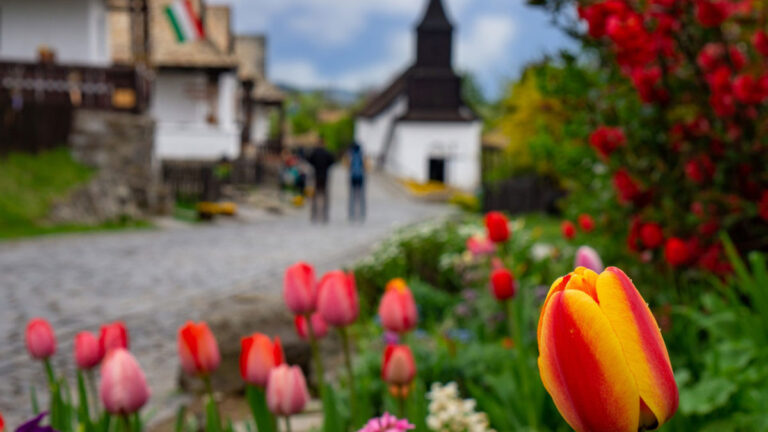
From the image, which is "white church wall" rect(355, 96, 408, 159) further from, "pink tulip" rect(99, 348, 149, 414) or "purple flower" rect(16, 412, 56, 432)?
"purple flower" rect(16, 412, 56, 432)

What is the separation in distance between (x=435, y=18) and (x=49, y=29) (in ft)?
105

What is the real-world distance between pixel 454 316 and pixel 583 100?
6.06 feet

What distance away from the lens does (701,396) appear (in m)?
2.36

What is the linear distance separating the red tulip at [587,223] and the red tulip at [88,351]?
375 centimetres

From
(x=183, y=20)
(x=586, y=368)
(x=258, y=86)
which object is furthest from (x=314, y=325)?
(x=258, y=86)

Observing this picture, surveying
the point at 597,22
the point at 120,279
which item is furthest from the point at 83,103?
the point at 597,22

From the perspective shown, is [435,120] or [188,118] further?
[435,120]

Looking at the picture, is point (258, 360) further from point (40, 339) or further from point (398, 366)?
point (40, 339)

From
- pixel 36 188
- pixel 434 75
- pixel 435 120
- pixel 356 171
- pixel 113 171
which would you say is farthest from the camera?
pixel 434 75

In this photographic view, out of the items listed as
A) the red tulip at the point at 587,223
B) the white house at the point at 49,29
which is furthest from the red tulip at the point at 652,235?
Answer: the white house at the point at 49,29

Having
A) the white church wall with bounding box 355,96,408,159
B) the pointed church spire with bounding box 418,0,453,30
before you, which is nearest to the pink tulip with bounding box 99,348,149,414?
the white church wall with bounding box 355,96,408,159

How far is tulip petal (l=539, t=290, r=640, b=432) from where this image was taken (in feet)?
2.30

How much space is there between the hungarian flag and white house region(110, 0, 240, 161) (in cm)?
739

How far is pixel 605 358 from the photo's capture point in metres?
0.71
